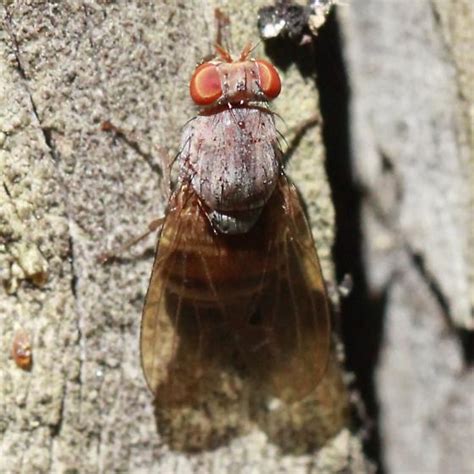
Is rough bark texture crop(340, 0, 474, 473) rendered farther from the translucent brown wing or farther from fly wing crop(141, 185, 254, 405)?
fly wing crop(141, 185, 254, 405)

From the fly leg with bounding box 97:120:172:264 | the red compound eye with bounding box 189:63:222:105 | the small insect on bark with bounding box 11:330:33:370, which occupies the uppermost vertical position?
the red compound eye with bounding box 189:63:222:105

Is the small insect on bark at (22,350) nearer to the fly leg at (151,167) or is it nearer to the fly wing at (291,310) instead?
the fly leg at (151,167)

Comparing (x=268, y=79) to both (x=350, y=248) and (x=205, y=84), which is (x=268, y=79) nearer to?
(x=205, y=84)

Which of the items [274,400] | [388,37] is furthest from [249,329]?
[388,37]

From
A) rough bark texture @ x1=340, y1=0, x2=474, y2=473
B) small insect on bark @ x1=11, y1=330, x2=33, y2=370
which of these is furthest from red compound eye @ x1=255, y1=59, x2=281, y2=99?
small insect on bark @ x1=11, y1=330, x2=33, y2=370

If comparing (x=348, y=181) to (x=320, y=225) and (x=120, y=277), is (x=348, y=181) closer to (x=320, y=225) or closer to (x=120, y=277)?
(x=320, y=225)

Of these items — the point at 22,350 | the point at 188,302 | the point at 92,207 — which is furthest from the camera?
the point at 188,302

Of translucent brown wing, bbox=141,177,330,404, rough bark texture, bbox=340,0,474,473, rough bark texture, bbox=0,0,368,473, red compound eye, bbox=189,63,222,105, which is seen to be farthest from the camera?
rough bark texture, bbox=340,0,474,473

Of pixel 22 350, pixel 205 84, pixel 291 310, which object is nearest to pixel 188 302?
pixel 291 310
